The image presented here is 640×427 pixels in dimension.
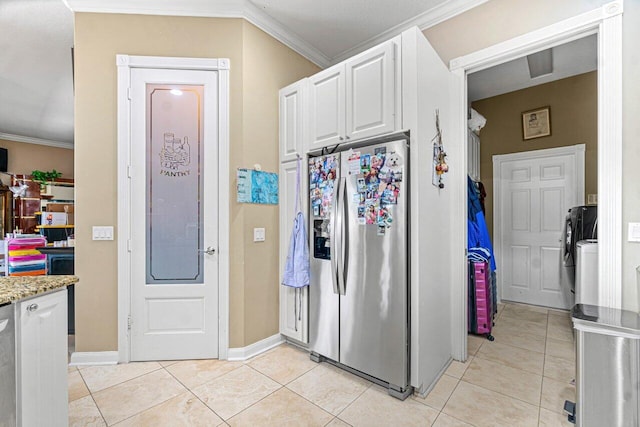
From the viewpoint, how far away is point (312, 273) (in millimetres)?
2434

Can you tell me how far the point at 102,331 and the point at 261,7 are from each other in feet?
9.68

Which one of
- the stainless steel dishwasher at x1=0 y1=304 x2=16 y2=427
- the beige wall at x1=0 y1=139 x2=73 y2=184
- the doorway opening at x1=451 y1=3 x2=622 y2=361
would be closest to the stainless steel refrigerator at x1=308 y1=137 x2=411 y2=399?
the doorway opening at x1=451 y1=3 x2=622 y2=361

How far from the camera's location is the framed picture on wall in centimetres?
371

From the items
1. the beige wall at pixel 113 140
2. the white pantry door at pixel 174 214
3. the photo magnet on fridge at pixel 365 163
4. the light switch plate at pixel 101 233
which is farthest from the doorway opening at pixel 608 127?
the light switch plate at pixel 101 233

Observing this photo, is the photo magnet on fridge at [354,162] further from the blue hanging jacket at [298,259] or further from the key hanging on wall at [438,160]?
the blue hanging jacket at [298,259]

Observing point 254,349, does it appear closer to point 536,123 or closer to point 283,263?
point 283,263

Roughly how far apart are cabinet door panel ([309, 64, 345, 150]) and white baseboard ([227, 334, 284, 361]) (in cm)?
171

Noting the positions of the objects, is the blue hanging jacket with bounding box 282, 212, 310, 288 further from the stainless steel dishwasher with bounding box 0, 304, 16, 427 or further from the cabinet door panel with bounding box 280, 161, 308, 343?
the stainless steel dishwasher with bounding box 0, 304, 16, 427

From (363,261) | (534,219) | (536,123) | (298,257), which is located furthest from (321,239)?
(536,123)

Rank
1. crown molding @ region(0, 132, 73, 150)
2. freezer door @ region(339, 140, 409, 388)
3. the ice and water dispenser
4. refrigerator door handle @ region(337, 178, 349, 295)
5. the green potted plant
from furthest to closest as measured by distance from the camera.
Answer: the green potted plant < crown molding @ region(0, 132, 73, 150) < the ice and water dispenser < refrigerator door handle @ region(337, 178, 349, 295) < freezer door @ region(339, 140, 409, 388)

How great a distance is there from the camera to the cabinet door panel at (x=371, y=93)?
6.48 feet

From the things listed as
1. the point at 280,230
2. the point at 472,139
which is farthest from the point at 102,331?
the point at 472,139

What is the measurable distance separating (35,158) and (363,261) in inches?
315

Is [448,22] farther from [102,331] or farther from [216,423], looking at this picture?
[102,331]
